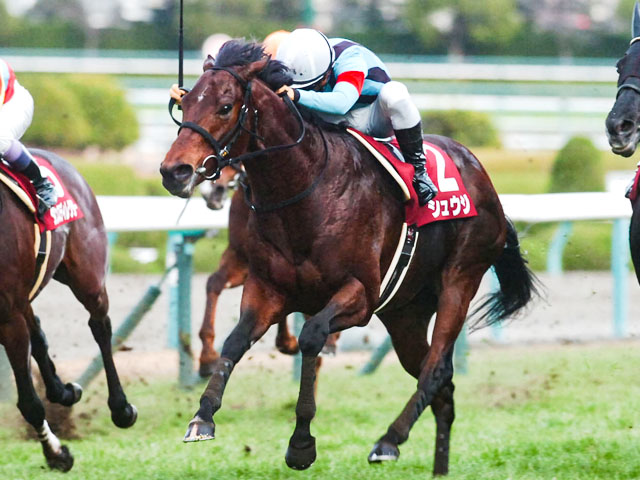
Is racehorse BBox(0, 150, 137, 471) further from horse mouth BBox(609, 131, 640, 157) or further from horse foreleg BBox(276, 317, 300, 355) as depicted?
horse mouth BBox(609, 131, 640, 157)

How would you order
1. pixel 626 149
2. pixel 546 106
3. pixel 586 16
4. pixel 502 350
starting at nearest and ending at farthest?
pixel 626 149
pixel 502 350
pixel 546 106
pixel 586 16

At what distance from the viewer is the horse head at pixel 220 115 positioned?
4.23m

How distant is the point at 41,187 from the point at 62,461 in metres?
1.26

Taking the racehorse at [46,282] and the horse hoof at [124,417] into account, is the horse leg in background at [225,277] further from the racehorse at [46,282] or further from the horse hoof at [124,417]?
the horse hoof at [124,417]

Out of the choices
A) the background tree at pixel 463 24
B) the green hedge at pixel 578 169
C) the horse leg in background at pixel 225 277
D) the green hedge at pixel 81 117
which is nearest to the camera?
the horse leg in background at pixel 225 277

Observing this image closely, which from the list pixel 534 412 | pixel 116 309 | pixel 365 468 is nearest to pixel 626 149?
pixel 365 468

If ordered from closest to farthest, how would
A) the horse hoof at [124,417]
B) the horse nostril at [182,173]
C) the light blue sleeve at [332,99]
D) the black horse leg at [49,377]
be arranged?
the horse nostril at [182,173] → the light blue sleeve at [332,99] → the black horse leg at [49,377] → the horse hoof at [124,417]

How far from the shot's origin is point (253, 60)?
4.61m

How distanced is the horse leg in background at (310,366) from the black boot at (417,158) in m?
0.73

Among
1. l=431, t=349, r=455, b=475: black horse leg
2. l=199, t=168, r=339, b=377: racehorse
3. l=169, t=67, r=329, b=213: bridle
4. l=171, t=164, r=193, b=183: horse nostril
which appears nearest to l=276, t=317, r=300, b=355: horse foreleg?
l=199, t=168, r=339, b=377: racehorse

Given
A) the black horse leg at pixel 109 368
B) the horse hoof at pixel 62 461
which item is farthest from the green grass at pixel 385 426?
the black horse leg at pixel 109 368

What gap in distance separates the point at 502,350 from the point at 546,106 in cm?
1186

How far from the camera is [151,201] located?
26.3ft

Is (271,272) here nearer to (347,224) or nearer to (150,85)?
(347,224)
